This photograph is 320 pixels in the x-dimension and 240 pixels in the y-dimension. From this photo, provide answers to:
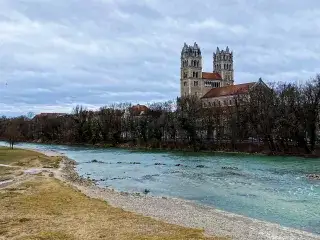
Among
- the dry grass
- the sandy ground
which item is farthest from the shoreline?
the dry grass

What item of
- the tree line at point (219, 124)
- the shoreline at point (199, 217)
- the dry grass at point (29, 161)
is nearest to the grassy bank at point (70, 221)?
the shoreline at point (199, 217)

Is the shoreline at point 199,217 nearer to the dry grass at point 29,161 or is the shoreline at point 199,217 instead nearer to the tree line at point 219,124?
the dry grass at point 29,161

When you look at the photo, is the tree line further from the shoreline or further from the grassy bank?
the grassy bank

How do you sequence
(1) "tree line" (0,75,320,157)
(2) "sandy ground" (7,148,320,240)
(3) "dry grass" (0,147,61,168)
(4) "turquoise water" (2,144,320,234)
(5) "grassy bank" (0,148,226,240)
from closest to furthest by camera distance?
(5) "grassy bank" (0,148,226,240)
(2) "sandy ground" (7,148,320,240)
(4) "turquoise water" (2,144,320,234)
(3) "dry grass" (0,147,61,168)
(1) "tree line" (0,75,320,157)

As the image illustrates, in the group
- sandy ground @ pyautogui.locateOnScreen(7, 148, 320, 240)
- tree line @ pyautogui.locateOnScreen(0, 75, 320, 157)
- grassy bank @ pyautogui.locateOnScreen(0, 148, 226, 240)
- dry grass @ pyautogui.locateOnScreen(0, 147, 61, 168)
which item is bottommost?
sandy ground @ pyautogui.locateOnScreen(7, 148, 320, 240)

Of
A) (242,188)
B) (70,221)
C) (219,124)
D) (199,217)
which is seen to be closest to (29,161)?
(242,188)

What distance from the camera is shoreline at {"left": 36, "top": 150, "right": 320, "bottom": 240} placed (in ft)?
72.4

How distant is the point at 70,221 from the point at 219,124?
97433 millimetres

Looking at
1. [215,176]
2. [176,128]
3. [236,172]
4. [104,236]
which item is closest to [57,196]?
[104,236]

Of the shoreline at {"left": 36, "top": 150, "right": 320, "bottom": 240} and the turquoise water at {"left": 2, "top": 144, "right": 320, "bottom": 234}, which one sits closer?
the shoreline at {"left": 36, "top": 150, "right": 320, "bottom": 240}

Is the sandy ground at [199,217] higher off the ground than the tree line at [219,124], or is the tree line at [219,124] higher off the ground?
the tree line at [219,124]

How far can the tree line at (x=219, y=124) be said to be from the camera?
297 feet

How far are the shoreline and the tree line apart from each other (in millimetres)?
61243

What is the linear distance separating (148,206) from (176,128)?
84.2 meters
